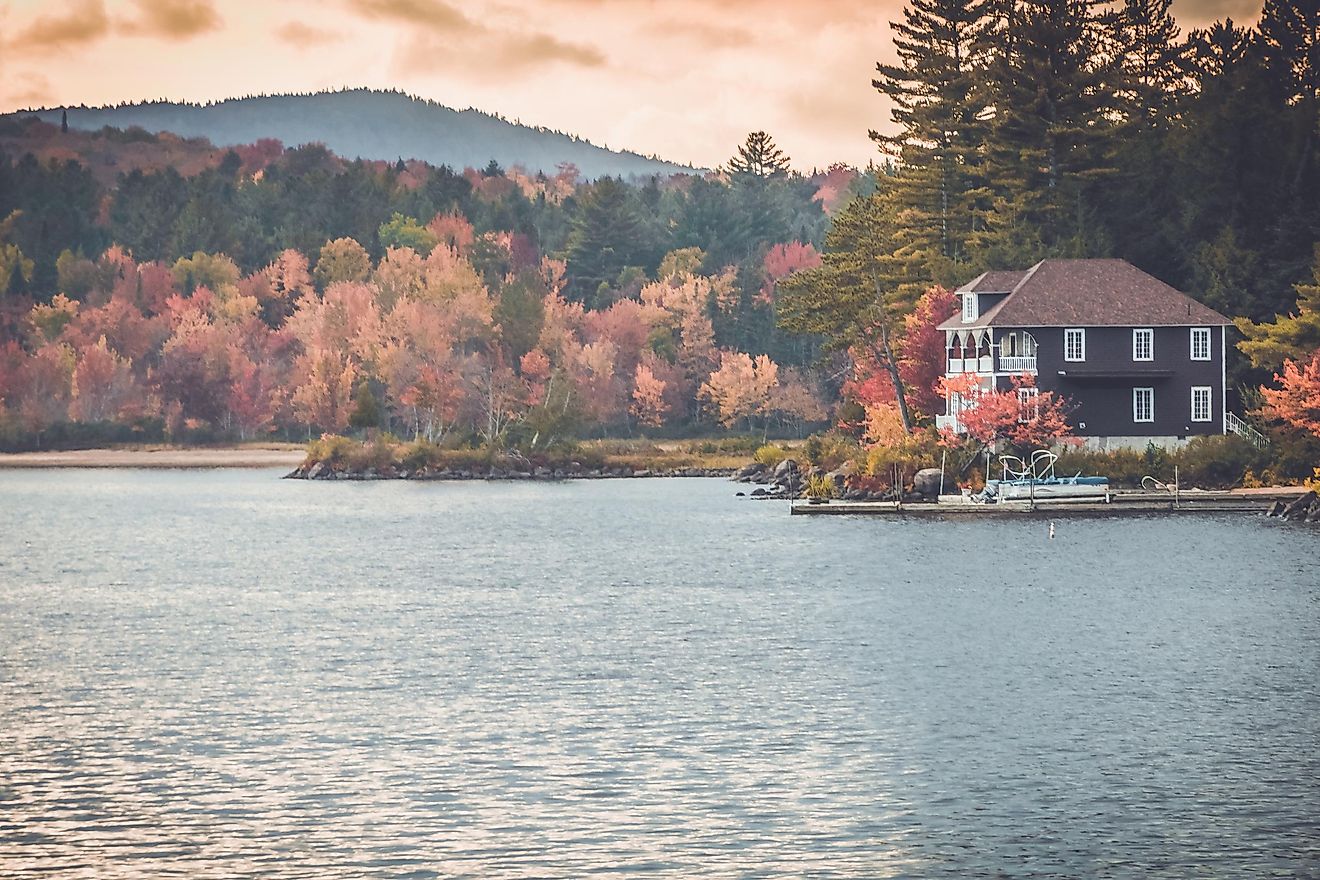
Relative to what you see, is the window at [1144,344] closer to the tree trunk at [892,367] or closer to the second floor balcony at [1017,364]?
the second floor balcony at [1017,364]

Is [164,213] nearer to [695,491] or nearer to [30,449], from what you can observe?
[30,449]

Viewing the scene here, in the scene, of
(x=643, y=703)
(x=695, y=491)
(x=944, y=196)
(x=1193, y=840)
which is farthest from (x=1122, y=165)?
(x=1193, y=840)

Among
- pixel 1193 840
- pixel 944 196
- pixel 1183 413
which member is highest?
pixel 944 196

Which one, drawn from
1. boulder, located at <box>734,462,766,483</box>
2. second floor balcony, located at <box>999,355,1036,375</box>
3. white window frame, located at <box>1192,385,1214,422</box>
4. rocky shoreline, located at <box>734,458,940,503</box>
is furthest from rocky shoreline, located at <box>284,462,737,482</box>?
white window frame, located at <box>1192,385,1214,422</box>

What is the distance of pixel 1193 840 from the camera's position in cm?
2270

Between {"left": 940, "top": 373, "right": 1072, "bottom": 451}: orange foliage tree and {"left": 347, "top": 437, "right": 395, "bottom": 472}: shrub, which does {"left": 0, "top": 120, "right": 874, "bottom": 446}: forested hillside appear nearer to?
{"left": 347, "top": 437, "right": 395, "bottom": 472}: shrub

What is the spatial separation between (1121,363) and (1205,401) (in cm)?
408

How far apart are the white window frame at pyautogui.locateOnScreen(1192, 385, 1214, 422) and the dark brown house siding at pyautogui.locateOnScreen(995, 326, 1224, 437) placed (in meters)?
0.04

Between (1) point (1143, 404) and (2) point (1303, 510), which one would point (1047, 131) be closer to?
(1) point (1143, 404)

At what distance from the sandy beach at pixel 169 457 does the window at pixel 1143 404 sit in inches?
2675

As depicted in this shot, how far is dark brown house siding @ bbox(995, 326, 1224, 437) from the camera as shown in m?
81.2

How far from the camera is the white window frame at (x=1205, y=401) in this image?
8156cm

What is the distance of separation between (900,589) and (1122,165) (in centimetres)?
5294

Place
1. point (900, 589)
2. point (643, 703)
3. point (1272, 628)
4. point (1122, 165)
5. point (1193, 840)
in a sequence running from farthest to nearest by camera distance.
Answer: point (1122, 165) < point (900, 589) < point (1272, 628) < point (643, 703) < point (1193, 840)
